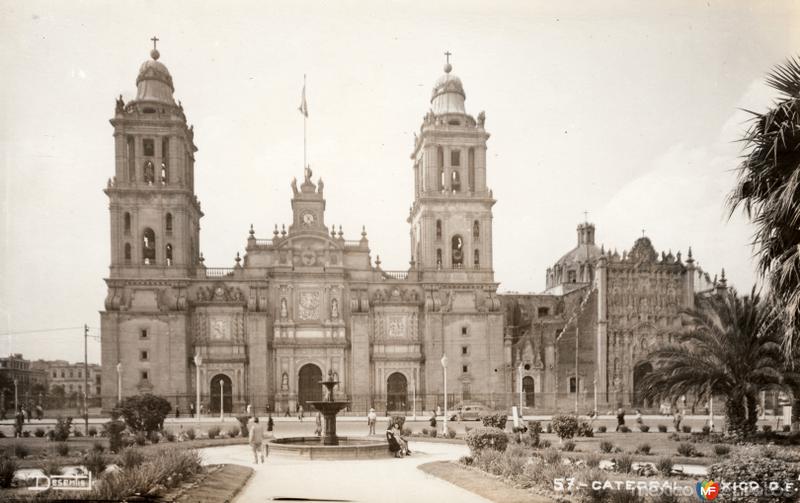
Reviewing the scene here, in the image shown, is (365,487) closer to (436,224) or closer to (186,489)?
(186,489)

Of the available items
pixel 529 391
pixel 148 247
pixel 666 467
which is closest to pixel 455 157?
pixel 529 391

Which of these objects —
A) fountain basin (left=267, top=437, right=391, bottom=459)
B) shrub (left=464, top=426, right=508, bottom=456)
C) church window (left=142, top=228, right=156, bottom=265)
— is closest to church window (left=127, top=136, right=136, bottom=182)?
church window (left=142, top=228, right=156, bottom=265)

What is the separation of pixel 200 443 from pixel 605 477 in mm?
17042

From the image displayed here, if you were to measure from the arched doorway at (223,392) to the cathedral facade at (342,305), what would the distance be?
80 millimetres

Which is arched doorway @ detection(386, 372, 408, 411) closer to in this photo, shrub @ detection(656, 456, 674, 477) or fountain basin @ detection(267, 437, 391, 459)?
fountain basin @ detection(267, 437, 391, 459)

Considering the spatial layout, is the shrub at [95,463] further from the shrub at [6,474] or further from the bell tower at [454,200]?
the bell tower at [454,200]

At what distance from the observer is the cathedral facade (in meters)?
52.9

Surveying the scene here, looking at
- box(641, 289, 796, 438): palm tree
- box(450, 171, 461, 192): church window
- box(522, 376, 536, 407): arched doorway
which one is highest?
box(450, 171, 461, 192): church window

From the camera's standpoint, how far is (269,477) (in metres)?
18.6

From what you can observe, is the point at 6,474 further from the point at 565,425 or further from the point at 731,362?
the point at 731,362

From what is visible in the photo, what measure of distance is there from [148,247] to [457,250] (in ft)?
72.2

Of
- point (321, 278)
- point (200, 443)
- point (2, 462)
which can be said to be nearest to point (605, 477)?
point (2, 462)

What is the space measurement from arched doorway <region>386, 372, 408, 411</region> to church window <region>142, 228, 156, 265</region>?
728 inches

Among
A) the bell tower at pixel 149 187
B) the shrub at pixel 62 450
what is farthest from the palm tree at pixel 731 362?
the bell tower at pixel 149 187
